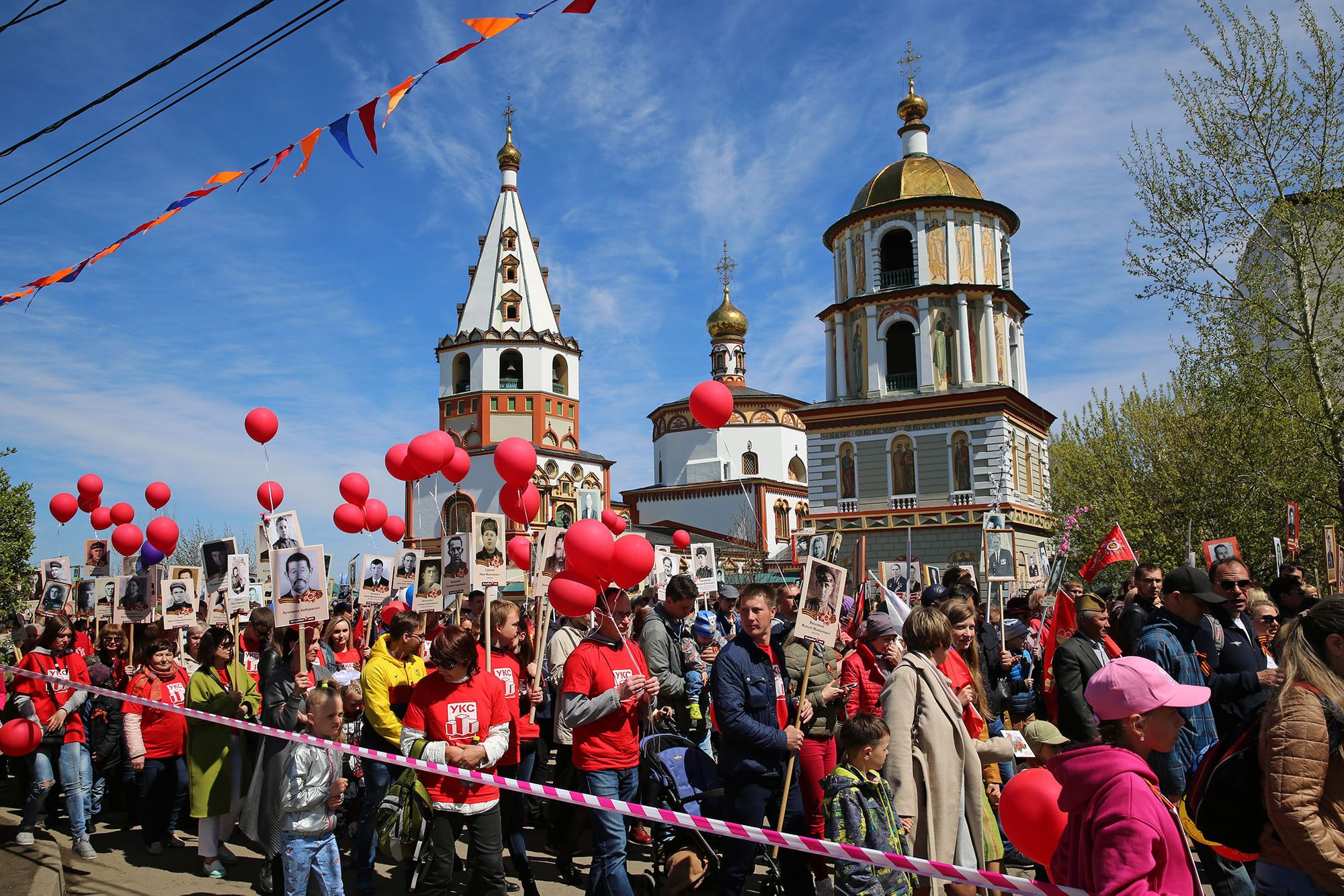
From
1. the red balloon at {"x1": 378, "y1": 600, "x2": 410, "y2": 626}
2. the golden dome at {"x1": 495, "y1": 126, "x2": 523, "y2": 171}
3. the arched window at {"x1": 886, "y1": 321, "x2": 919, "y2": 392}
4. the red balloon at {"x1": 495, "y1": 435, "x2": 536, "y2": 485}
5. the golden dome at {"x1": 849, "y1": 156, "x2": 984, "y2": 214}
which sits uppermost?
the golden dome at {"x1": 495, "y1": 126, "x2": 523, "y2": 171}

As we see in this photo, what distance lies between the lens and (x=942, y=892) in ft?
15.2

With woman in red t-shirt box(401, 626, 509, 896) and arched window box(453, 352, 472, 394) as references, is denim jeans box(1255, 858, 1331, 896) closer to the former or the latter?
woman in red t-shirt box(401, 626, 509, 896)

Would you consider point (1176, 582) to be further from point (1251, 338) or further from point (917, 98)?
point (917, 98)

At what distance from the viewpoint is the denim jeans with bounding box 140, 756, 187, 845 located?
7.83 m

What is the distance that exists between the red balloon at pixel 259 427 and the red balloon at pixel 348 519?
2.16 metres

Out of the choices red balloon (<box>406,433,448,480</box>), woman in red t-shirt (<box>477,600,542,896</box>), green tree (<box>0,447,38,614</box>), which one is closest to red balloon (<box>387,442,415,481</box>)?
red balloon (<box>406,433,448,480</box>)

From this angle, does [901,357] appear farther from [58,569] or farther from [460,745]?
[460,745]

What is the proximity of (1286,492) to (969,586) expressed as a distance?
16.1 m

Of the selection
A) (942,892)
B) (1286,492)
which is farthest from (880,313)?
(942,892)

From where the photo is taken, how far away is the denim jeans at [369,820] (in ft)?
22.4

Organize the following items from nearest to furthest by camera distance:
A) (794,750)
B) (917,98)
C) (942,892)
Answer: (942,892) → (794,750) → (917,98)

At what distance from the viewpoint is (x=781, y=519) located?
61.9 m

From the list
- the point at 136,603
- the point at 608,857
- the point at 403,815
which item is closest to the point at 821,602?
the point at 608,857

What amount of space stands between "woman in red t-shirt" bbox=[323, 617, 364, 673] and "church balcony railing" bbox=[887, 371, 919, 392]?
30.3m
